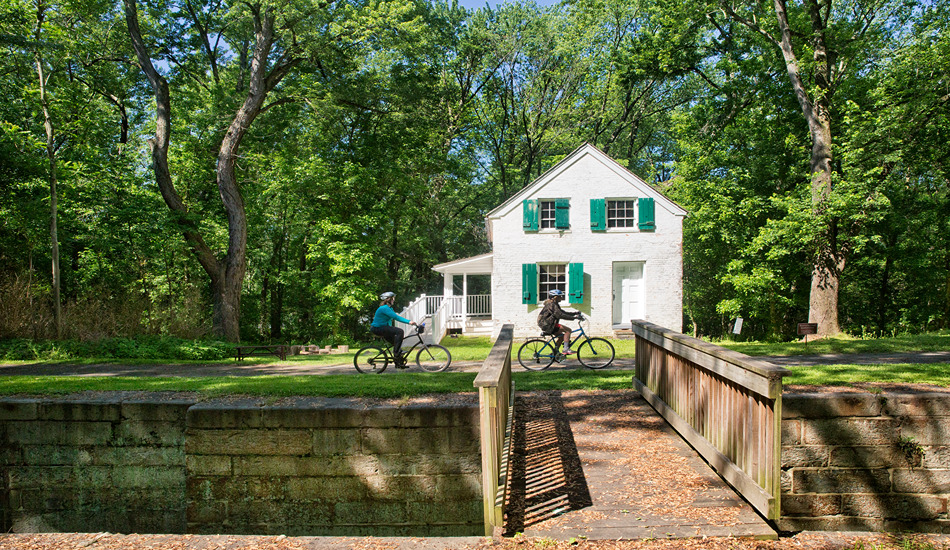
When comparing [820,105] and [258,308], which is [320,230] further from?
[820,105]

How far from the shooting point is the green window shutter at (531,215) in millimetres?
18828

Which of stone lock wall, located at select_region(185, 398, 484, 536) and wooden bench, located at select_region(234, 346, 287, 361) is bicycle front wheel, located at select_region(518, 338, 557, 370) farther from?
wooden bench, located at select_region(234, 346, 287, 361)

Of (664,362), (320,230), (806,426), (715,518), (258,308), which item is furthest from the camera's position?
(258,308)

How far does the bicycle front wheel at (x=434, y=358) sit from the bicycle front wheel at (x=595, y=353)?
2603 mm

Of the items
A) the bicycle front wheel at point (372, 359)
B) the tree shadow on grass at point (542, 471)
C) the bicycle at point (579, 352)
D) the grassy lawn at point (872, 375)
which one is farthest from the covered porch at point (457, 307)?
the grassy lawn at point (872, 375)

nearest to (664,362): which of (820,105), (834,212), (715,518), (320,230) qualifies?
(715,518)

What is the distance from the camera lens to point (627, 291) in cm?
1909

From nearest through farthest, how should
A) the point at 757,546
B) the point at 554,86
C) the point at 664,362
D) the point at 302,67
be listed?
the point at 757,546, the point at 664,362, the point at 302,67, the point at 554,86

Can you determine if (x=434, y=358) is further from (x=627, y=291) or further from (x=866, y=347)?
(x=627, y=291)

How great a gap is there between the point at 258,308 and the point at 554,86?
19979 mm

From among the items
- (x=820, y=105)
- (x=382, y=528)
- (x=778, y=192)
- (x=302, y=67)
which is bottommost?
(x=382, y=528)

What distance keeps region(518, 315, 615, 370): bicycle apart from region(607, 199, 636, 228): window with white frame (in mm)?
8695

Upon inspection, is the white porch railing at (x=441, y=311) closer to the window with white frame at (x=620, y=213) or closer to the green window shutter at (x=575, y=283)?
the green window shutter at (x=575, y=283)

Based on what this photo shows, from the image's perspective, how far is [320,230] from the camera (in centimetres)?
2183
